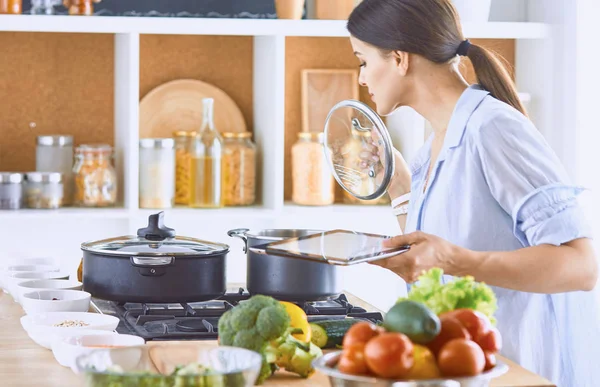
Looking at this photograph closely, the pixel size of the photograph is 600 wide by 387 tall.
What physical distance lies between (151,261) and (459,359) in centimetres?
94

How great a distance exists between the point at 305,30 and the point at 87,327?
5.98 ft

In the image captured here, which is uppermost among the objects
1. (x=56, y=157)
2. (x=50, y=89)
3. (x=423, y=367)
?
(x=50, y=89)

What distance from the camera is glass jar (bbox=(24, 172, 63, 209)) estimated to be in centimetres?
325

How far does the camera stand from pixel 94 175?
10.8ft

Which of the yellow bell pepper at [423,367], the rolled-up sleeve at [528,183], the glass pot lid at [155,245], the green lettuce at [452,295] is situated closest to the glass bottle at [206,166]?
the glass pot lid at [155,245]

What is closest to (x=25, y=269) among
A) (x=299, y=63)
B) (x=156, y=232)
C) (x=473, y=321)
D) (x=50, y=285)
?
(x=50, y=285)

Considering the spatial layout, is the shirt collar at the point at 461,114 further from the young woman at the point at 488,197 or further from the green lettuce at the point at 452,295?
the green lettuce at the point at 452,295

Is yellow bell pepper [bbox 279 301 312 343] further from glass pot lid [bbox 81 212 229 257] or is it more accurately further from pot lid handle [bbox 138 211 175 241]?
pot lid handle [bbox 138 211 175 241]

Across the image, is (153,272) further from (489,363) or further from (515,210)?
(489,363)

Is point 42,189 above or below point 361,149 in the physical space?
below

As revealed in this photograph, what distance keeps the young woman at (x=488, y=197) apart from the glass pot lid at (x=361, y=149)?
0.11ft

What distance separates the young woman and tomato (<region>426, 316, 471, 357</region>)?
1.46ft

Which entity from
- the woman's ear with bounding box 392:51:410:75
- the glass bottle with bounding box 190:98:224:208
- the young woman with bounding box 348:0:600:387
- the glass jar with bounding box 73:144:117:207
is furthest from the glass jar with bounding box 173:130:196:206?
the woman's ear with bounding box 392:51:410:75

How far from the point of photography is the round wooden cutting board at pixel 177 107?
3533mm
